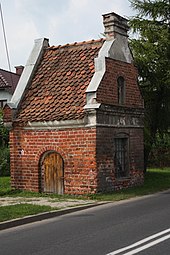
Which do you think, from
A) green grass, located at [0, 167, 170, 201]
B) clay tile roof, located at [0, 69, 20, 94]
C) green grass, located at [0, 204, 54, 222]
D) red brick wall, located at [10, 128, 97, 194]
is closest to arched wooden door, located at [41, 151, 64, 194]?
red brick wall, located at [10, 128, 97, 194]

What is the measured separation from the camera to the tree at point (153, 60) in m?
22.2

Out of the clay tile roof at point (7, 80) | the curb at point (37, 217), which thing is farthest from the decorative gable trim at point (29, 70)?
the clay tile roof at point (7, 80)

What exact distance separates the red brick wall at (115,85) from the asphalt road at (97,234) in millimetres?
5066

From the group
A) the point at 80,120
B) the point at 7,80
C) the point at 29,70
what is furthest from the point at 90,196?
the point at 7,80

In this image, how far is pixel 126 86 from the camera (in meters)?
18.8

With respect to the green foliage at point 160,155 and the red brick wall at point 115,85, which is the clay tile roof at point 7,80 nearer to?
the green foliage at point 160,155

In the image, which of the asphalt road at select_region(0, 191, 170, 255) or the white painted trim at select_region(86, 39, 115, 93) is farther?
the white painted trim at select_region(86, 39, 115, 93)

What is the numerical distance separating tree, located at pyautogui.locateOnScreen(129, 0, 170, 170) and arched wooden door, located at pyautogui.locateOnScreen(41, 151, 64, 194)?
19.1 feet

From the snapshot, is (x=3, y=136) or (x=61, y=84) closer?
(x=61, y=84)

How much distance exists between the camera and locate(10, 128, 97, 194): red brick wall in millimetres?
16688

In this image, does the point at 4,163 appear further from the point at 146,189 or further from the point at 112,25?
the point at 112,25

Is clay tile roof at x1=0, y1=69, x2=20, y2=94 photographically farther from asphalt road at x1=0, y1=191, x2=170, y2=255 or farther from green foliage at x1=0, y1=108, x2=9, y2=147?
asphalt road at x1=0, y1=191, x2=170, y2=255

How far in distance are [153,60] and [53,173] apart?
816 centimetres

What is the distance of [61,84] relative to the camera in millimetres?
18406
